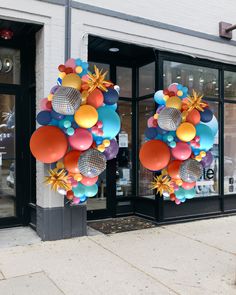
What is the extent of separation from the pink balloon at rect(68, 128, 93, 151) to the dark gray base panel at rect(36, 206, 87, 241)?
5.62 ft

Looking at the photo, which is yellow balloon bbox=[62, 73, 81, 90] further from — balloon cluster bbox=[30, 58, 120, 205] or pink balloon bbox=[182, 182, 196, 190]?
pink balloon bbox=[182, 182, 196, 190]

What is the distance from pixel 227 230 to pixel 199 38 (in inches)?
150

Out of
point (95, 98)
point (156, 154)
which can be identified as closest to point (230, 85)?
point (156, 154)

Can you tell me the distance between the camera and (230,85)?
330 inches

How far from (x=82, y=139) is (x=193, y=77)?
154 inches

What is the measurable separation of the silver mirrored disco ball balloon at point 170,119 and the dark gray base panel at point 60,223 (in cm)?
219

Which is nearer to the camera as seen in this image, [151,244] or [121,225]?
[151,244]

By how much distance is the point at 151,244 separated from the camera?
19.3ft

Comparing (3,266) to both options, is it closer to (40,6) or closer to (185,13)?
(40,6)

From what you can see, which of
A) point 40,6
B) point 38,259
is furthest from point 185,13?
point 38,259

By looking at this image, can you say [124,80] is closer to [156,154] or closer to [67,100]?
[156,154]

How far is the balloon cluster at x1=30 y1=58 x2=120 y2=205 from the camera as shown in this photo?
455 cm

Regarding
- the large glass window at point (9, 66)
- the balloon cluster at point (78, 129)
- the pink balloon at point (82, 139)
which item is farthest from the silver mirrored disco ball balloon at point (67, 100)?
the large glass window at point (9, 66)

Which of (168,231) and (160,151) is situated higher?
(160,151)
